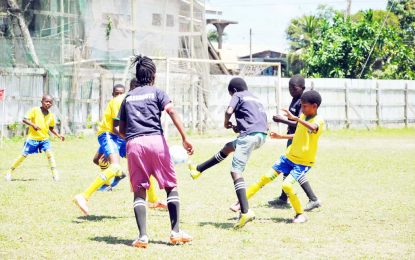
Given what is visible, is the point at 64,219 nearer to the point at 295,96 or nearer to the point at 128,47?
the point at 295,96

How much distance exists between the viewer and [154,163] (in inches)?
287

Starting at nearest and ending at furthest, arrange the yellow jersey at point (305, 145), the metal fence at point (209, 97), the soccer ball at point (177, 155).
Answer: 1. the yellow jersey at point (305, 145)
2. the soccer ball at point (177, 155)
3. the metal fence at point (209, 97)

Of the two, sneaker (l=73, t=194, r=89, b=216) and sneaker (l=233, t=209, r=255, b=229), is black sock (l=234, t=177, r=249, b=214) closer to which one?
sneaker (l=233, t=209, r=255, b=229)

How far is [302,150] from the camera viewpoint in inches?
356

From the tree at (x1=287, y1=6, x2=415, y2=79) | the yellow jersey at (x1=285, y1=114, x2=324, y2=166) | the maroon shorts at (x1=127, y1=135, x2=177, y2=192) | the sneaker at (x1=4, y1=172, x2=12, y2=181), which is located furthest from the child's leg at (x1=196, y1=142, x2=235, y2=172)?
the tree at (x1=287, y1=6, x2=415, y2=79)

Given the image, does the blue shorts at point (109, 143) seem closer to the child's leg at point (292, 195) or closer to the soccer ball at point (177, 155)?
the soccer ball at point (177, 155)

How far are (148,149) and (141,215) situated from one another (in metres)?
0.70

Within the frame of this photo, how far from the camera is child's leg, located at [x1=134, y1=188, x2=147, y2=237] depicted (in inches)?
285

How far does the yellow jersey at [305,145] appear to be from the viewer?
9.02 meters

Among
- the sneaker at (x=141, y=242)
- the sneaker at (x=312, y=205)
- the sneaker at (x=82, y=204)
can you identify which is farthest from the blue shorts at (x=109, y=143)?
the sneaker at (x=141, y=242)

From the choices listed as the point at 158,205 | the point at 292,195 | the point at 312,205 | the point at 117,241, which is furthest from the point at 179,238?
the point at 312,205

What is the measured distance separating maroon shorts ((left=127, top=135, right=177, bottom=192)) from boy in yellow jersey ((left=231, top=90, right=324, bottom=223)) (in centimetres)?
203

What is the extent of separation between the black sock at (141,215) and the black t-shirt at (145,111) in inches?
27.1

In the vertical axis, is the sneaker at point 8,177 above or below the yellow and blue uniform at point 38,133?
below
